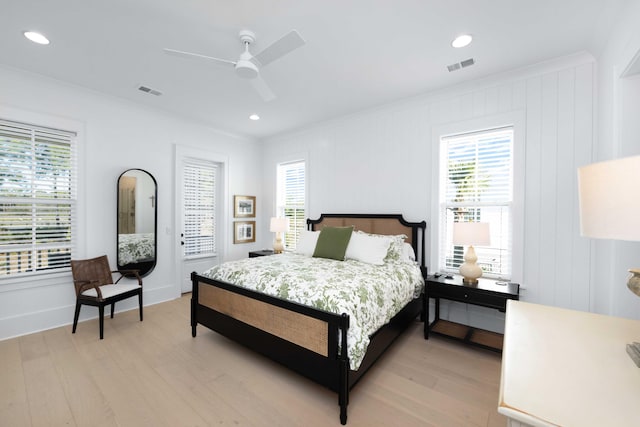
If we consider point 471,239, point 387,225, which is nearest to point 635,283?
point 471,239

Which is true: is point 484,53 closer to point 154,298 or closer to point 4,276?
point 154,298

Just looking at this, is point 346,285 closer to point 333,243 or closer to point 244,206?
point 333,243

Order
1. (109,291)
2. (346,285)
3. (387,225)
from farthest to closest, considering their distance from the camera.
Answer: (387,225) < (109,291) < (346,285)

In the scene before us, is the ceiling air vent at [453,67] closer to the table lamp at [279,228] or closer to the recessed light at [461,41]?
the recessed light at [461,41]

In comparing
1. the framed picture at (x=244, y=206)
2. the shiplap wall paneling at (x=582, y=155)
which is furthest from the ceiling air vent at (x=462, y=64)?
the framed picture at (x=244, y=206)

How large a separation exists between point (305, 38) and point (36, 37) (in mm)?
2355

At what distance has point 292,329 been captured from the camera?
2121 mm

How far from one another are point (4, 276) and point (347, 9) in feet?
14.1

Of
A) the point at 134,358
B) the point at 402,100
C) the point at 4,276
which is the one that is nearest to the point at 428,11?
the point at 402,100

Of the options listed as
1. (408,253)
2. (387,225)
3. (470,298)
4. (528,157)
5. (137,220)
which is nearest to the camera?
(470,298)

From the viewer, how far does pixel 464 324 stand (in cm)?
318

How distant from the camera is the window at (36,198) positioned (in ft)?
A: 9.62

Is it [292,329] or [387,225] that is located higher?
[387,225]

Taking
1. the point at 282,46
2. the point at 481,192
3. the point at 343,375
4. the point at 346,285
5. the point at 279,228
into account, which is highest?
the point at 282,46
